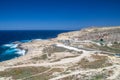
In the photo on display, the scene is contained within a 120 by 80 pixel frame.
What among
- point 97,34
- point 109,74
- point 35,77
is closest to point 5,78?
point 35,77

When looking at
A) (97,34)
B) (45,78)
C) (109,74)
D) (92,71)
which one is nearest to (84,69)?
(92,71)

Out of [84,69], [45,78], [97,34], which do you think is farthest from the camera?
[97,34]

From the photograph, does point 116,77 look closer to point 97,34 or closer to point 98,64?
point 98,64

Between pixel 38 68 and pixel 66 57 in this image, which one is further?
pixel 66 57

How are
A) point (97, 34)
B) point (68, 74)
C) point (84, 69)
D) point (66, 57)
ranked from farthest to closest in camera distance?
point (97, 34)
point (66, 57)
point (84, 69)
point (68, 74)

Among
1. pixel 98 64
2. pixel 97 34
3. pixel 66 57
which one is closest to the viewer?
pixel 98 64

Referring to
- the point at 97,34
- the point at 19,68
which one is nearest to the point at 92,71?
the point at 19,68

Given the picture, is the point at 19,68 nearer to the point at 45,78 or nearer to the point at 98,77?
the point at 45,78

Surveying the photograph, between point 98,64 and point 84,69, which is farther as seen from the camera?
point 98,64

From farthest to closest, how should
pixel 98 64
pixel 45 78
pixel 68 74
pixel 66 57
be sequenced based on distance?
pixel 66 57 < pixel 98 64 < pixel 68 74 < pixel 45 78
